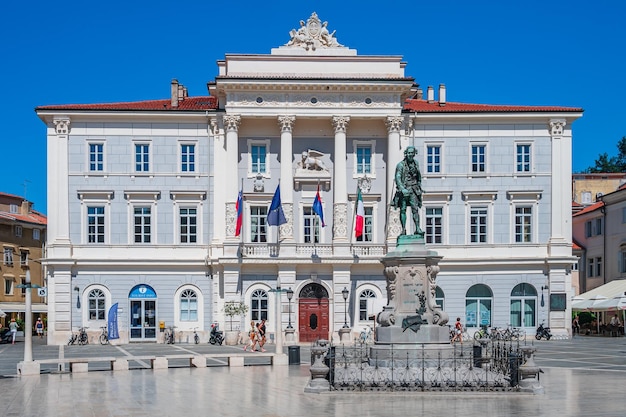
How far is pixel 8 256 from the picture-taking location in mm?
80750

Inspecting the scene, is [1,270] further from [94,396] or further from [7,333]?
[94,396]

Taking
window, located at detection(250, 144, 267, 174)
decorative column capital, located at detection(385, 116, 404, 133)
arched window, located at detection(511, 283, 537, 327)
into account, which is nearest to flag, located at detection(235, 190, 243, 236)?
window, located at detection(250, 144, 267, 174)

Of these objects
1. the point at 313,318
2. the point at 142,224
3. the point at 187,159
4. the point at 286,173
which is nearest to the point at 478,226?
the point at 313,318

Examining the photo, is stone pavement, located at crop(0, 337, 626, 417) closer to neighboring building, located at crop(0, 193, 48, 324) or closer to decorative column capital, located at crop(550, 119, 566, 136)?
decorative column capital, located at crop(550, 119, 566, 136)

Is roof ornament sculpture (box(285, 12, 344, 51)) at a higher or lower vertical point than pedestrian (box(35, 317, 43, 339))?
higher

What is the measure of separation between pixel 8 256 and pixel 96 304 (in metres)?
27.4

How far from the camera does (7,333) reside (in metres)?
66.2

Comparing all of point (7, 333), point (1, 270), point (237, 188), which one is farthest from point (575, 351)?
point (1, 270)

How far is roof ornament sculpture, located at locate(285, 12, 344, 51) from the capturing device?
5853 cm

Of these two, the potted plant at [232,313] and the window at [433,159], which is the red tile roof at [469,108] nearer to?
the window at [433,159]

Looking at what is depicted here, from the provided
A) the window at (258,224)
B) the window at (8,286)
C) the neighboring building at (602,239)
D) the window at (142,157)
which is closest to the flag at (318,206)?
the window at (258,224)

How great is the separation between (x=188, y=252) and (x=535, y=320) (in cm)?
2177

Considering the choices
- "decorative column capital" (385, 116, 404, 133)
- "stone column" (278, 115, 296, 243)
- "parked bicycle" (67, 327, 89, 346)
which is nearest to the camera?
"parked bicycle" (67, 327, 89, 346)

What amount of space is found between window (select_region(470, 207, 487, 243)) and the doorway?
9914 millimetres
